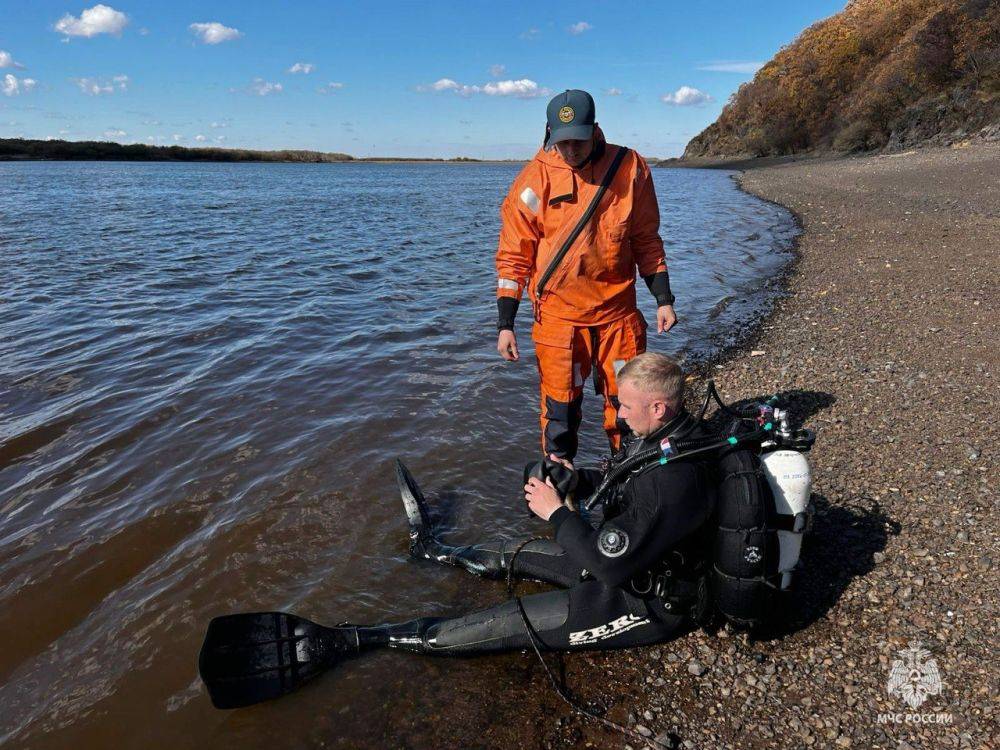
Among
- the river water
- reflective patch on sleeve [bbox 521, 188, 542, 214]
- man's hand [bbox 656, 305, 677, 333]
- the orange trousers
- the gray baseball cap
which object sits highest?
the gray baseball cap

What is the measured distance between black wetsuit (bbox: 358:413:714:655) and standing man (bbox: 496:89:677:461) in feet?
3.15

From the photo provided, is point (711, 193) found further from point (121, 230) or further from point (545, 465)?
point (545, 465)

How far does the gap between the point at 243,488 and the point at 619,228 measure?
14.1 ft

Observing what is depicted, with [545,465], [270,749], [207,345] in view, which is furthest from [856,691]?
[207,345]

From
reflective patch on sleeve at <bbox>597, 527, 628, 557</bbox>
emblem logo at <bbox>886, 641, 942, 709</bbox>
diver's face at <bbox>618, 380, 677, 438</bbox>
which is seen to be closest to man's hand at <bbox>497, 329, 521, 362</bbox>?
diver's face at <bbox>618, 380, 677, 438</bbox>

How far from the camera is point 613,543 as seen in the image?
9.73 ft

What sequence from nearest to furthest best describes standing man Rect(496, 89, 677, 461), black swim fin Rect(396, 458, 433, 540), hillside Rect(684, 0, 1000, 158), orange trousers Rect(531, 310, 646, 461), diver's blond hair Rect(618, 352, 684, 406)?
diver's blond hair Rect(618, 352, 684, 406) → standing man Rect(496, 89, 677, 461) → orange trousers Rect(531, 310, 646, 461) → black swim fin Rect(396, 458, 433, 540) → hillside Rect(684, 0, 1000, 158)

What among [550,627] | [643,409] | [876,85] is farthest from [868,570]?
[876,85]

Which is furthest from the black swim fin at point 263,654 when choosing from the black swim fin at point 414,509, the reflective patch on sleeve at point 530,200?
the reflective patch on sleeve at point 530,200

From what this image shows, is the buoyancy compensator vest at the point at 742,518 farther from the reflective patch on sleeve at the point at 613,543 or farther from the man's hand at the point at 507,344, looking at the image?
the man's hand at the point at 507,344

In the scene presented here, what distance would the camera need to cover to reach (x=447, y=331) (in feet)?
36.2

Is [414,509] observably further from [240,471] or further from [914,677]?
[914,677]

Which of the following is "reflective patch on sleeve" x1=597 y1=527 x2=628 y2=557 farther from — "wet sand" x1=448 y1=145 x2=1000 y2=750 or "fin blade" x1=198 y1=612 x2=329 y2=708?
"fin blade" x1=198 y1=612 x2=329 y2=708

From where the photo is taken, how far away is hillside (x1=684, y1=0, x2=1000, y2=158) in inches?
1615
